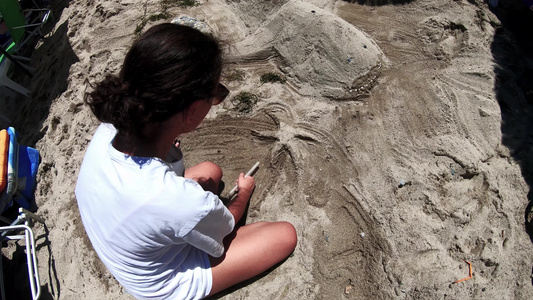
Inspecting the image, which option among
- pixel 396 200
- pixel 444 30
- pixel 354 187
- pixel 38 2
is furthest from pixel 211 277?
pixel 38 2

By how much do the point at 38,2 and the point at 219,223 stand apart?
4.97 m

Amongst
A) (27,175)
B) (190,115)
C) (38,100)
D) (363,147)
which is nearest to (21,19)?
(38,100)

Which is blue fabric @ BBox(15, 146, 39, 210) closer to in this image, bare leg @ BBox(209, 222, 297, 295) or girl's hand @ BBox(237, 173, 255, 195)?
girl's hand @ BBox(237, 173, 255, 195)

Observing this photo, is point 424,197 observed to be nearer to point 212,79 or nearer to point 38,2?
point 212,79

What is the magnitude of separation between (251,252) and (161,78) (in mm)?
1105

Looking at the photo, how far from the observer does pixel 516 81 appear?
2619 millimetres

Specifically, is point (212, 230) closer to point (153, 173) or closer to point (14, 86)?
point (153, 173)

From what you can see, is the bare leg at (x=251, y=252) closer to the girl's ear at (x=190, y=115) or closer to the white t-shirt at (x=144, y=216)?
the white t-shirt at (x=144, y=216)

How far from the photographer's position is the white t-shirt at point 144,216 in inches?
51.1

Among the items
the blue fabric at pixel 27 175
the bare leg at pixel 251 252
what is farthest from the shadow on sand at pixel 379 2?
the blue fabric at pixel 27 175

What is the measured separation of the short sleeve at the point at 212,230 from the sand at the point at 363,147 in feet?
2.08

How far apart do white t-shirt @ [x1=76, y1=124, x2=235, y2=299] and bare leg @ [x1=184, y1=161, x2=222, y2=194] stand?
0.66 meters

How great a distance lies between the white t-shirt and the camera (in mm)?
1299

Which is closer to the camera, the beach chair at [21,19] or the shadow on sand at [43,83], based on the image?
the shadow on sand at [43,83]
